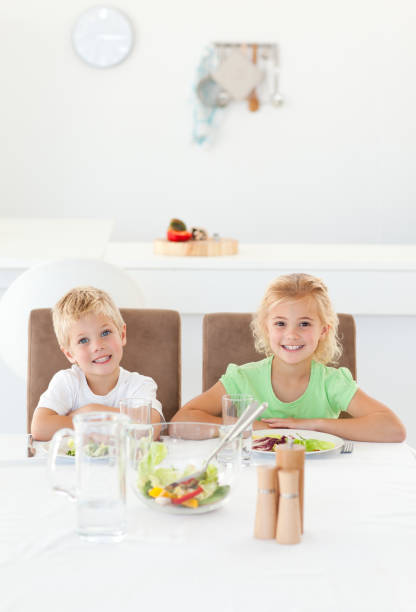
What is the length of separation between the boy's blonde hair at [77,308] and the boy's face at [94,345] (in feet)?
0.03

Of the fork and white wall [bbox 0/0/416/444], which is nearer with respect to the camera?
the fork

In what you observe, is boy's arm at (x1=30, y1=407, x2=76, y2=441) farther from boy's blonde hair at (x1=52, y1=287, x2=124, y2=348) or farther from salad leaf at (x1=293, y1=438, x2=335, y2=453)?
salad leaf at (x1=293, y1=438, x2=335, y2=453)

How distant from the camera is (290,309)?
1752 millimetres

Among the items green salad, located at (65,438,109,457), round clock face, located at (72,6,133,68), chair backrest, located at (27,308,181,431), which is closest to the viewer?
green salad, located at (65,438,109,457)

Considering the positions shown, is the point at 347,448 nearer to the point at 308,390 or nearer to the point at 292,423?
the point at 292,423

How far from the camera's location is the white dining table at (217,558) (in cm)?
85

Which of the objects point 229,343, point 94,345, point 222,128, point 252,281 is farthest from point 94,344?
point 222,128

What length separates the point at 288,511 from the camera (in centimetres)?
99

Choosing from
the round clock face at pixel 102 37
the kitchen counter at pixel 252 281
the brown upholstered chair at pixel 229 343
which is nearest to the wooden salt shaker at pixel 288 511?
the brown upholstered chair at pixel 229 343

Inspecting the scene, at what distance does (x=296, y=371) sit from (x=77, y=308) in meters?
0.48

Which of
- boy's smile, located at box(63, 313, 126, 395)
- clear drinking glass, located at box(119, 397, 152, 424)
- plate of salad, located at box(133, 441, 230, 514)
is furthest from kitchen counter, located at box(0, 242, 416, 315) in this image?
plate of salad, located at box(133, 441, 230, 514)

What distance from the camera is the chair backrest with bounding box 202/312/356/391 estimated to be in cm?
189

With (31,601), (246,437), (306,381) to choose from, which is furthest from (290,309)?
(31,601)

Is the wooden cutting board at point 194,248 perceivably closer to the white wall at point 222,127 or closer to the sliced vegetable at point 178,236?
the sliced vegetable at point 178,236
